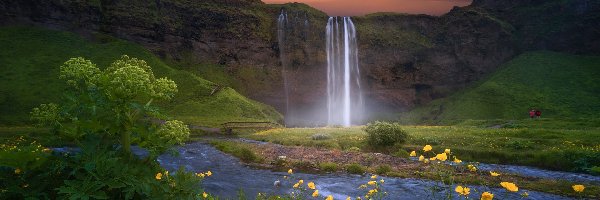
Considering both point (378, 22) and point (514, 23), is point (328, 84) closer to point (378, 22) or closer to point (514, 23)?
point (378, 22)

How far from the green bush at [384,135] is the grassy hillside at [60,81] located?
113 ft

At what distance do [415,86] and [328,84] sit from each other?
31077mm

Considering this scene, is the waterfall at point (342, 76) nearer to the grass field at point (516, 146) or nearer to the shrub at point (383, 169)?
the grass field at point (516, 146)

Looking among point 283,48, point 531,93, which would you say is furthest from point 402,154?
point 283,48

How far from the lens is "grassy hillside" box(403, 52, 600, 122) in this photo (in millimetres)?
89188

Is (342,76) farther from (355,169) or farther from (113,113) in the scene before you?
(113,113)

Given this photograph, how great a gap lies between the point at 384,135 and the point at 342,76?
250 ft

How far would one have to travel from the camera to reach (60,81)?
3100 inches

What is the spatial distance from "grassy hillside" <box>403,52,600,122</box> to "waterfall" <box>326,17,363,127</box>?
1617 centimetres

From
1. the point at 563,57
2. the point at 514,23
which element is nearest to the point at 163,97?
the point at 563,57

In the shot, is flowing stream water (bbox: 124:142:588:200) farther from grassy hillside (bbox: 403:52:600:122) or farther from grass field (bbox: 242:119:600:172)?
grassy hillside (bbox: 403:52:600:122)

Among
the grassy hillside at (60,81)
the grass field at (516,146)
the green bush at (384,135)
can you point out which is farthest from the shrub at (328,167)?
the grassy hillside at (60,81)

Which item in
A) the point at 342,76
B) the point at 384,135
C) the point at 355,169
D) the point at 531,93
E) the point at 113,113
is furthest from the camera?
the point at 342,76

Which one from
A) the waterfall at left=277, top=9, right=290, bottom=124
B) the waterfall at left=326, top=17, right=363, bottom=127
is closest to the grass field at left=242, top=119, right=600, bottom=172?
the waterfall at left=326, top=17, right=363, bottom=127
